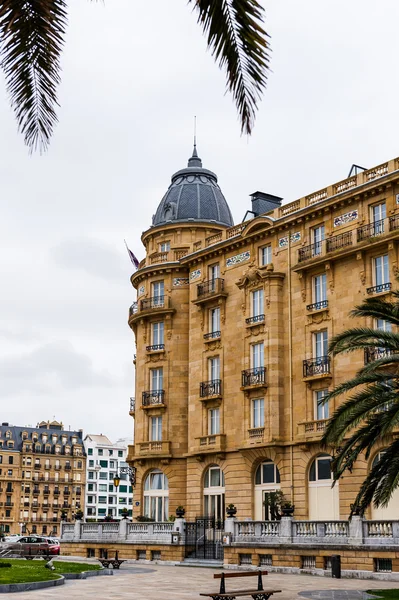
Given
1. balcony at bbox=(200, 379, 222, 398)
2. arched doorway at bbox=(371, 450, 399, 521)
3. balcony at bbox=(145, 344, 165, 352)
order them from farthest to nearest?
balcony at bbox=(145, 344, 165, 352) < balcony at bbox=(200, 379, 222, 398) < arched doorway at bbox=(371, 450, 399, 521)

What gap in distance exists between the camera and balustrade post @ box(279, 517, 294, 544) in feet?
108

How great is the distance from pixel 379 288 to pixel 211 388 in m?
12.1

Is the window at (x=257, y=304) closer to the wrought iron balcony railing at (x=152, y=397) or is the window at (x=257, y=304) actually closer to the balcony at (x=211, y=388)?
the balcony at (x=211, y=388)

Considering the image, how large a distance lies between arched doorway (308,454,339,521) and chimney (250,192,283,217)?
56.6 ft

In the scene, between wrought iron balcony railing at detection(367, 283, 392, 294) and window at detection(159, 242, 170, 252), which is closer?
wrought iron balcony railing at detection(367, 283, 392, 294)

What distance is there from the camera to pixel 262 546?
1341 inches

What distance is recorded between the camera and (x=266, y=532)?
34.4 metres

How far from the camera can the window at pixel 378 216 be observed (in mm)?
37312

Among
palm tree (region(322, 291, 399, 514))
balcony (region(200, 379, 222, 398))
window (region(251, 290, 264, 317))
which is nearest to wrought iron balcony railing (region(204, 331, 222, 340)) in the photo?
balcony (region(200, 379, 222, 398))

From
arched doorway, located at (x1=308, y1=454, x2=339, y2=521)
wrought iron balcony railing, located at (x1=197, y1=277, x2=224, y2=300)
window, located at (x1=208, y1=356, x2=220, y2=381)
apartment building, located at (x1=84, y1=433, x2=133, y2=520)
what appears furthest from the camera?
apartment building, located at (x1=84, y1=433, x2=133, y2=520)

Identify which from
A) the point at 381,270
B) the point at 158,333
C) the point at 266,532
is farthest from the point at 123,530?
the point at 381,270

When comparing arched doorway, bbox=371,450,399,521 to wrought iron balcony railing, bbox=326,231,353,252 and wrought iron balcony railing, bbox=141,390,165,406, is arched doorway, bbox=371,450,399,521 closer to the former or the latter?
wrought iron balcony railing, bbox=326,231,353,252

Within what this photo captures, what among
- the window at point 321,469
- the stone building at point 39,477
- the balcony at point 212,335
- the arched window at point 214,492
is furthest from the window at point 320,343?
the stone building at point 39,477

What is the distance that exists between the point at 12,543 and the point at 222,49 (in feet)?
140
